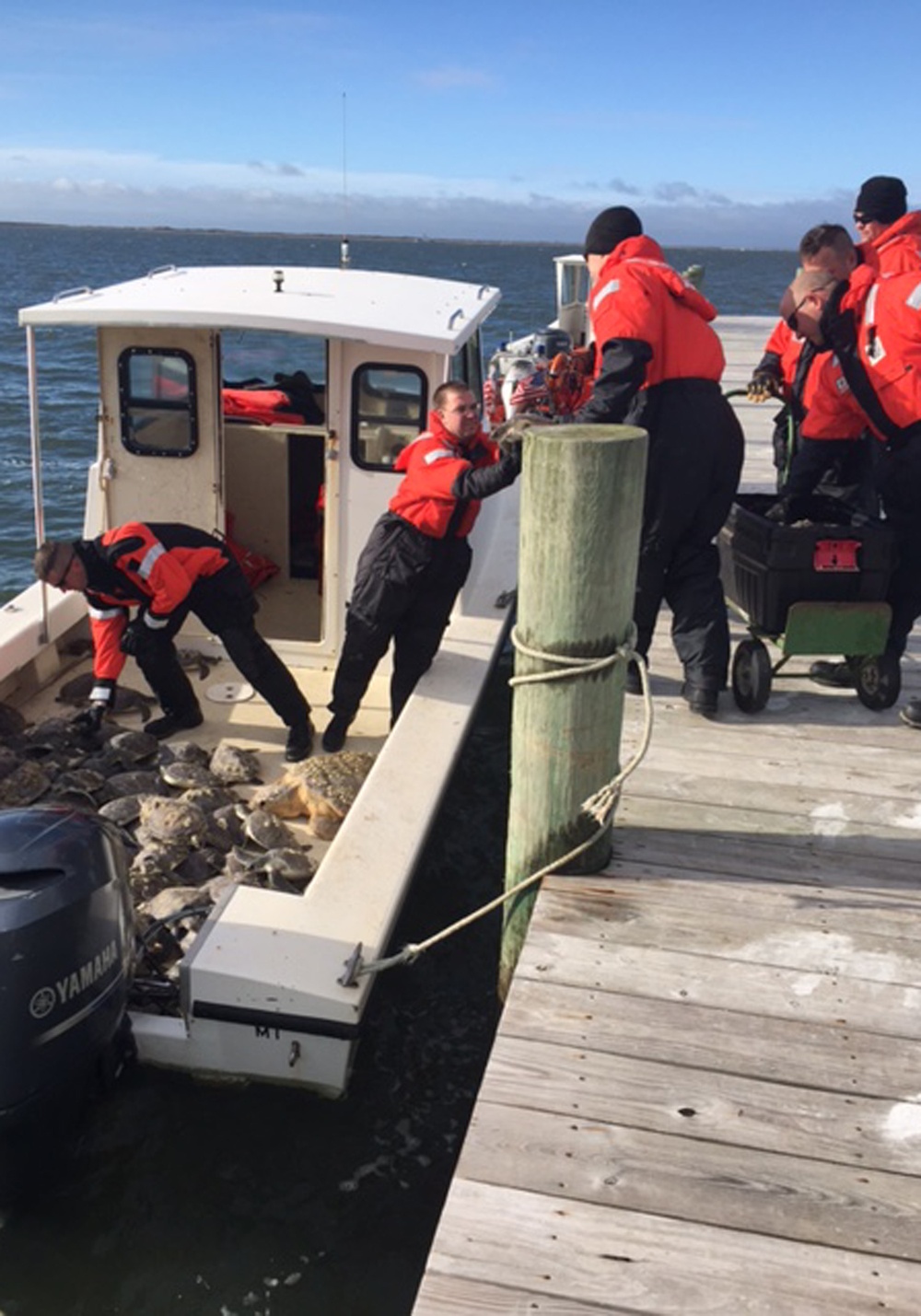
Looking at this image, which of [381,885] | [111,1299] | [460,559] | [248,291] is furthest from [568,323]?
[111,1299]

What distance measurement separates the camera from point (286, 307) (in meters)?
5.90

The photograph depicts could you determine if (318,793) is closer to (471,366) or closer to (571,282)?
(471,366)

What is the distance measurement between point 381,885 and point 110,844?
2.98 ft

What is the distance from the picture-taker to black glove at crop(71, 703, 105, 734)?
5.51m

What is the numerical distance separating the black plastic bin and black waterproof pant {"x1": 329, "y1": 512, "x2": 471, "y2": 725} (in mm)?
1359

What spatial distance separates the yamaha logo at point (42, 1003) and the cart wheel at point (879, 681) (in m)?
3.14

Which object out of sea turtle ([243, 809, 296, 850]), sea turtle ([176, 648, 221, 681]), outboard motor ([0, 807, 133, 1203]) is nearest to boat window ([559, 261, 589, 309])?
sea turtle ([176, 648, 221, 681])

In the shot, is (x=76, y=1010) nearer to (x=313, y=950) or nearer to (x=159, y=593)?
(x=313, y=950)

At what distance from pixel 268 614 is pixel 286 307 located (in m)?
1.99

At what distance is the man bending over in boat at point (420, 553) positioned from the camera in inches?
198

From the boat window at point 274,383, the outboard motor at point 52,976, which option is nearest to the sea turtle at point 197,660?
the boat window at point 274,383

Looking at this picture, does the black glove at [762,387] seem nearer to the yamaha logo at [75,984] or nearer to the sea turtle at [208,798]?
the sea turtle at [208,798]

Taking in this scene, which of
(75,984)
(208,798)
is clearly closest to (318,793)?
(208,798)

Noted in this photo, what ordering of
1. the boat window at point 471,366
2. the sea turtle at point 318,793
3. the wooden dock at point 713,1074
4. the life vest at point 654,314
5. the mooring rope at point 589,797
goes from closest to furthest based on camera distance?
the wooden dock at point 713,1074, the mooring rope at point 589,797, the life vest at point 654,314, the sea turtle at point 318,793, the boat window at point 471,366
